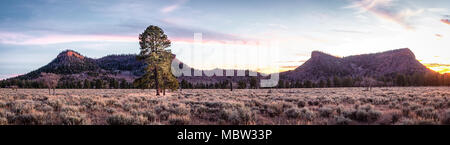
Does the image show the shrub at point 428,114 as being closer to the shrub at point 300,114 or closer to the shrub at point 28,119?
the shrub at point 300,114

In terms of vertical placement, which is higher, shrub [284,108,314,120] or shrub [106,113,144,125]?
shrub [106,113,144,125]

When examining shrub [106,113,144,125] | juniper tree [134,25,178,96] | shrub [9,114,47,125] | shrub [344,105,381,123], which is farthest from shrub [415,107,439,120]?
juniper tree [134,25,178,96]

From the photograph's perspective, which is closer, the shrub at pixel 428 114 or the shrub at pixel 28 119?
the shrub at pixel 28 119

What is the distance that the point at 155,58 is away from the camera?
29.3 m

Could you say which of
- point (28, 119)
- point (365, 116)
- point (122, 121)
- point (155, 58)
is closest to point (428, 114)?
point (365, 116)

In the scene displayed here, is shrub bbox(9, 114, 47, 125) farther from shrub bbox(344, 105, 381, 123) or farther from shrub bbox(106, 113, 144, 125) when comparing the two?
shrub bbox(344, 105, 381, 123)

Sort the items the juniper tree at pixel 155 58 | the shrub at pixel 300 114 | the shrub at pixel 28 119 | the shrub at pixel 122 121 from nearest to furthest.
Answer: the shrub at pixel 122 121 < the shrub at pixel 28 119 < the shrub at pixel 300 114 < the juniper tree at pixel 155 58

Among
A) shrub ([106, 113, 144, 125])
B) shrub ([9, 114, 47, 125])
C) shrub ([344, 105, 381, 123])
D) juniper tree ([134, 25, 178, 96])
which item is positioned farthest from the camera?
juniper tree ([134, 25, 178, 96])

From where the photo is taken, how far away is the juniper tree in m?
29.1

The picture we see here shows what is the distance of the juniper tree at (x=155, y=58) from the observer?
29.1 m

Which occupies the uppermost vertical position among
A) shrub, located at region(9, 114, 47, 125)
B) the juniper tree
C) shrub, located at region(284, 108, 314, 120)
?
the juniper tree

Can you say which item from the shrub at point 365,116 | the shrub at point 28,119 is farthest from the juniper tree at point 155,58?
the shrub at point 365,116
